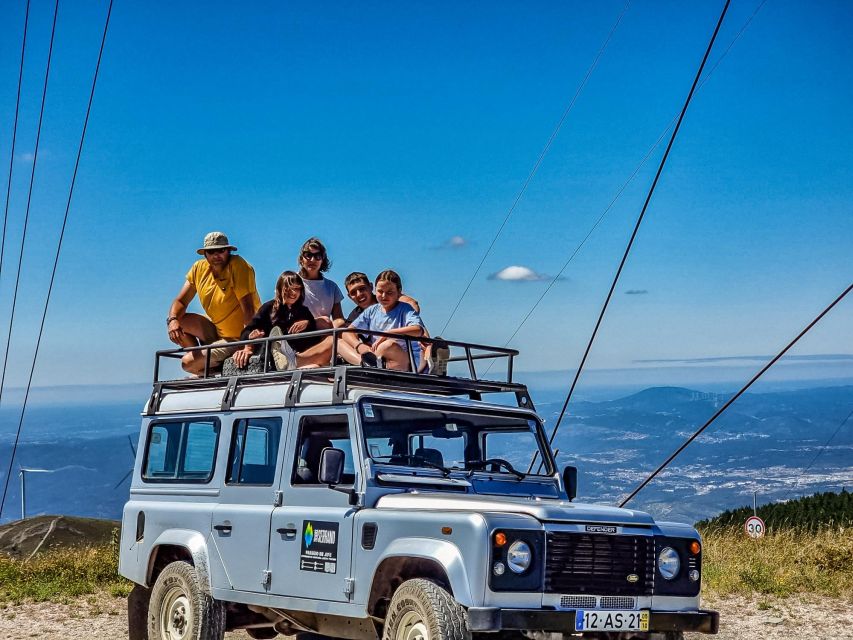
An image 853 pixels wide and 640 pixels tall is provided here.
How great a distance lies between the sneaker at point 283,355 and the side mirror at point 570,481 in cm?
242

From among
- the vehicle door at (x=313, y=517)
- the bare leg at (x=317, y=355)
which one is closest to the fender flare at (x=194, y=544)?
the vehicle door at (x=313, y=517)

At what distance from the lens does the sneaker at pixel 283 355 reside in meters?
10.7

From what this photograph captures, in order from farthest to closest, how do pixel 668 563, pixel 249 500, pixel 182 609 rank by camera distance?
pixel 182 609
pixel 249 500
pixel 668 563

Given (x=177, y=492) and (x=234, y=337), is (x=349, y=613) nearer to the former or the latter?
(x=177, y=492)

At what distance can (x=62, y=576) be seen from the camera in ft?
53.8

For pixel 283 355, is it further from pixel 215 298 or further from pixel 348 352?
pixel 215 298

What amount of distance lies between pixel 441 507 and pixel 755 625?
227 inches

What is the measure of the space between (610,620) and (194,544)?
3904mm

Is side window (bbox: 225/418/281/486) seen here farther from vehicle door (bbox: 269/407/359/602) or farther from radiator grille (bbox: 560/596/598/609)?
radiator grille (bbox: 560/596/598/609)

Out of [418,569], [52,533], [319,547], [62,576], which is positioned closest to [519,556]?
[418,569]

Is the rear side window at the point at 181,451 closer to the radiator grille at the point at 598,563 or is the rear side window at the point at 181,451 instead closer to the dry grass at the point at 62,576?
the radiator grille at the point at 598,563

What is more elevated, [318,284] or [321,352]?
[318,284]

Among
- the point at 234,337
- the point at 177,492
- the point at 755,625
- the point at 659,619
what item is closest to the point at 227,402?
the point at 177,492

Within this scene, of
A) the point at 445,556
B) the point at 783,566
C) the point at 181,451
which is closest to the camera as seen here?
the point at 445,556
